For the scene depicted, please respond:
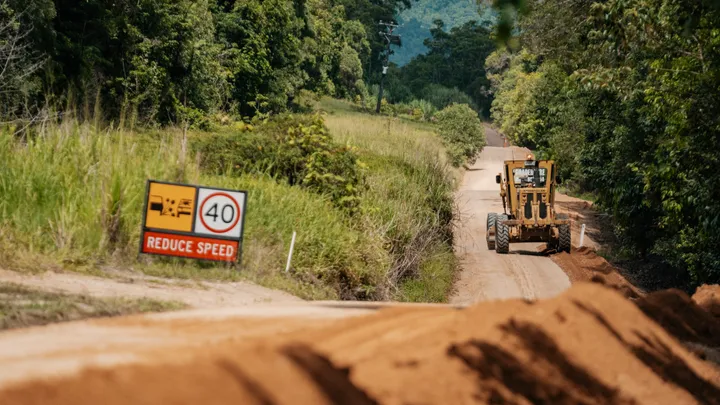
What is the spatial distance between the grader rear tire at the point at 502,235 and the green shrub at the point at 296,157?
10.5 metres

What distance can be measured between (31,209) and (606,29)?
1369cm

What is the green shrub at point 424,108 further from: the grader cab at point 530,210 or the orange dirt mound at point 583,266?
the grader cab at point 530,210

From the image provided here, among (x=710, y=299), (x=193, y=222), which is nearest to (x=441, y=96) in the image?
(x=710, y=299)

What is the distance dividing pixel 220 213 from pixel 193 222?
1.26 feet

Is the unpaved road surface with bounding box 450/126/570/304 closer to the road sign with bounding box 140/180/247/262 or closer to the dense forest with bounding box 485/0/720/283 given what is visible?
the dense forest with bounding box 485/0/720/283

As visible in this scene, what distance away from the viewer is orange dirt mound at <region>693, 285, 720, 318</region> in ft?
53.0

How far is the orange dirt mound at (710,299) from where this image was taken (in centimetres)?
1614

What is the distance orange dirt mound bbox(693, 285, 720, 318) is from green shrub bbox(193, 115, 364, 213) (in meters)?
6.97

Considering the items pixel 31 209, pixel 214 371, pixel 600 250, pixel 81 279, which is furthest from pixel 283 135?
pixel 600 250

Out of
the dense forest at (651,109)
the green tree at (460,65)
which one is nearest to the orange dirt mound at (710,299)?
the dense forest at (651,109)

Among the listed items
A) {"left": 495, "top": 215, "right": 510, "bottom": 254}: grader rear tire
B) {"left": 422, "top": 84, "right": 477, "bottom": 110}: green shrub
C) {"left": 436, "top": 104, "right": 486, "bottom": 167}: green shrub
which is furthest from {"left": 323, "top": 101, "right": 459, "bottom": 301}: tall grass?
{"left": 422, "top": 84, "right": 477, "bottom": 110}: green shrub

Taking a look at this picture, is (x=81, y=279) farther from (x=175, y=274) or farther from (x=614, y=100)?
(x=614, y=100)

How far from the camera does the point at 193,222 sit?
44.3 ft

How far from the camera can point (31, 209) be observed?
Result: 1338 centimetres
